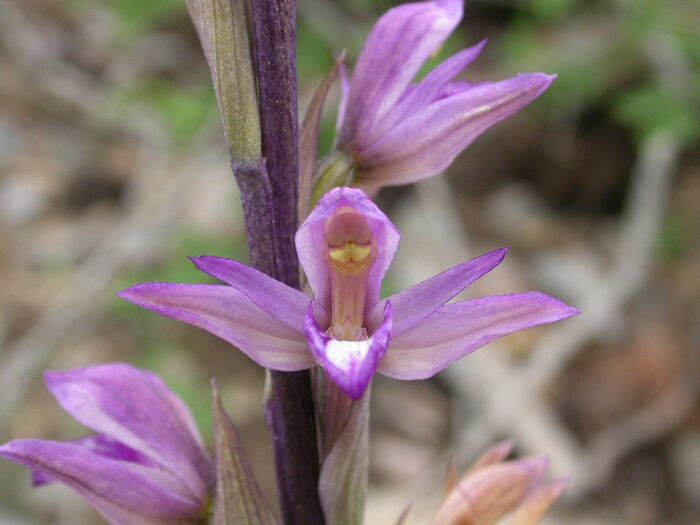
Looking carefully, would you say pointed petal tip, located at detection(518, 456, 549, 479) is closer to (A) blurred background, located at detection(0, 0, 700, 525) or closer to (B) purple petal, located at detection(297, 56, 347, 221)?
(B) purple petal, located at detection(297, 56, 347, 221)

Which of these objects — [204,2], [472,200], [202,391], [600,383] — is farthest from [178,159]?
[204,2]

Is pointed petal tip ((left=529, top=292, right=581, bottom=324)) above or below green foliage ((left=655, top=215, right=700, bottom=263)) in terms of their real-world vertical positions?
below

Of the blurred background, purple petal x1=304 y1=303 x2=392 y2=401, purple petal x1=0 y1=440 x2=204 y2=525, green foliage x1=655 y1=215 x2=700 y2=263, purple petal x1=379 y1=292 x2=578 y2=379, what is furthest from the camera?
green foliage x1=655 y1=215 x2=700 y2=263

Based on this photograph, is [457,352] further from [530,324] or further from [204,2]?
[204,2]

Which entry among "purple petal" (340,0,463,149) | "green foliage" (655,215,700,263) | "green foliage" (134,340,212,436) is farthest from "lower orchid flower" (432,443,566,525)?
"green foliage" (655,215,700,263)

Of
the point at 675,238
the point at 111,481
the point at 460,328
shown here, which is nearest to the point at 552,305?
the point at 460,328

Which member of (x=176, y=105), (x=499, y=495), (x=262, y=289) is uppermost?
(x=176, y=105)

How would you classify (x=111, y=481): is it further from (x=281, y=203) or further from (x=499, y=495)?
(x=499, y=495)
